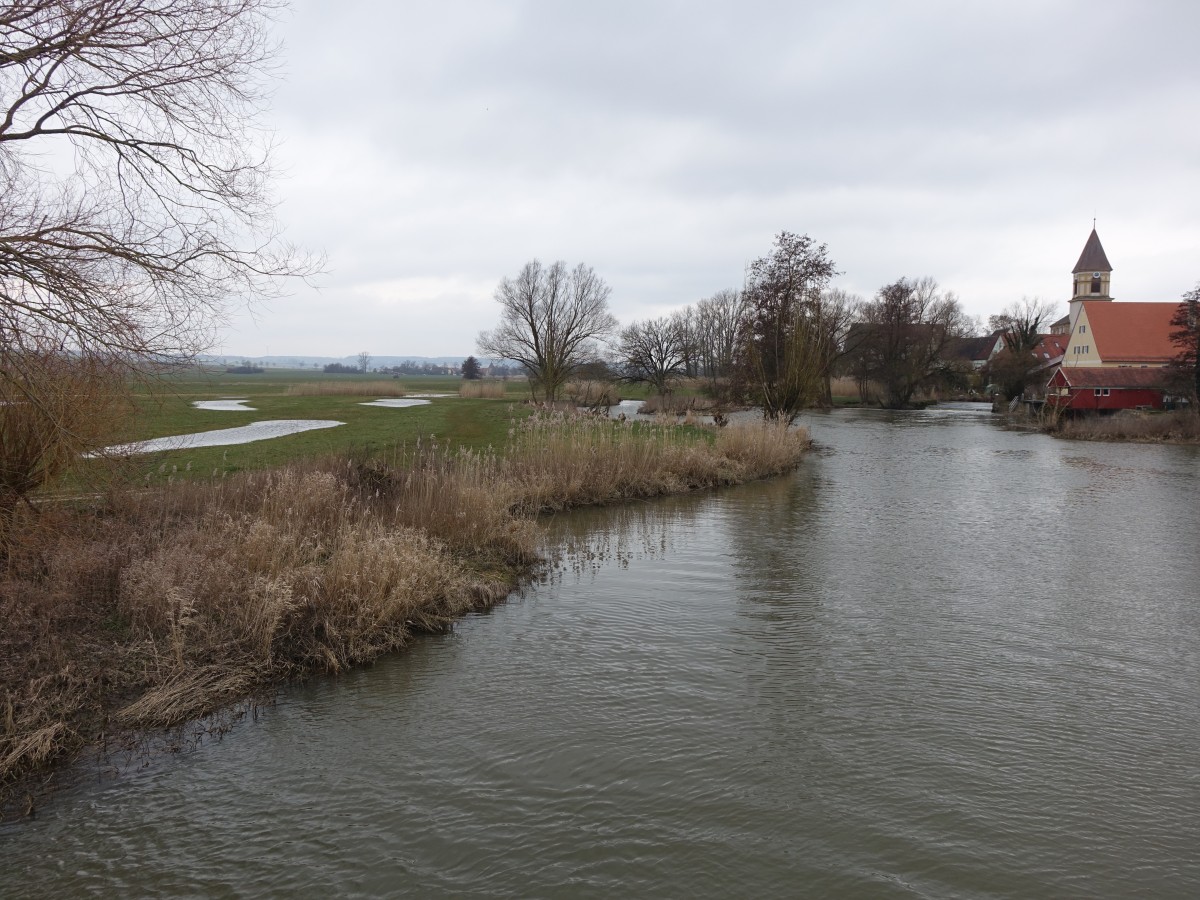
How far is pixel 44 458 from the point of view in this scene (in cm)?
804

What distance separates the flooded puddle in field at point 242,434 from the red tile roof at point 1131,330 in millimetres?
51206

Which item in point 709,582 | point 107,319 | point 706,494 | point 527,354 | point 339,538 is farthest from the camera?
point 527,354

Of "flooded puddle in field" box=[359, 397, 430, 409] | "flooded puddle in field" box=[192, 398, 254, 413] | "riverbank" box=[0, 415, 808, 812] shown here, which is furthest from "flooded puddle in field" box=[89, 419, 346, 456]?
"flooded puddle in field" box=[359, 397, 430, 409]

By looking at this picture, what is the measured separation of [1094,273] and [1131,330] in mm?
25321

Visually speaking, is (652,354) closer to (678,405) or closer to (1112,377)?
(678,405)

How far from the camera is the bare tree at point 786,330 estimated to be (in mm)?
28078

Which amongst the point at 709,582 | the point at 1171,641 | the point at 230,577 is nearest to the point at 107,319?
the point at 230,577

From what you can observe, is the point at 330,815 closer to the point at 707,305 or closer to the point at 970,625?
the point at 970,625

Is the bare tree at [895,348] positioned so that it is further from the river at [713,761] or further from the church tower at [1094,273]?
the river at [713,761]

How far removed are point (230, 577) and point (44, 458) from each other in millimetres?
2579

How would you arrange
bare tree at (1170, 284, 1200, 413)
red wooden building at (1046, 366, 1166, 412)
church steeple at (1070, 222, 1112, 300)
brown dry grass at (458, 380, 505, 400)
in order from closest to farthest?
bare tree at (1170, 284, 1200, 413), red wooden building at (1046, 366, 1166, 412), brown dry grass at (458, 380, 505, 400), church steeple at (1070, 222, 1112, 300)

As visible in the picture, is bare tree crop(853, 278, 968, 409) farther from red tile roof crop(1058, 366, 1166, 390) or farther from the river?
the river

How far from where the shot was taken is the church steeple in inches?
→ 2906

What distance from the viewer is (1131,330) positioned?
52812 millimetres
